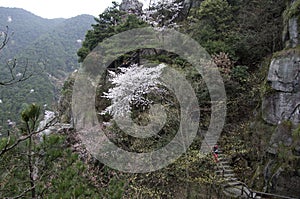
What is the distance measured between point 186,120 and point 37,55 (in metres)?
27.4

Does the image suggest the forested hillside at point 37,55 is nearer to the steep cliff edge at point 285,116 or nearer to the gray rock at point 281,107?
the steep cliff edge at point 285,116

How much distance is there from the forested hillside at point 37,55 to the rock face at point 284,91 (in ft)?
21.1

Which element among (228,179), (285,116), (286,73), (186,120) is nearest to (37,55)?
(186,120)

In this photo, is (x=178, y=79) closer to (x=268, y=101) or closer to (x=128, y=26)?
(x=268, y=101)

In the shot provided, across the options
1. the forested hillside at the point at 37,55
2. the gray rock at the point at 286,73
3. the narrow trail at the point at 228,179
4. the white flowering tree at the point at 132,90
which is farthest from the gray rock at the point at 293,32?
the forested hillside at the point at 37,55

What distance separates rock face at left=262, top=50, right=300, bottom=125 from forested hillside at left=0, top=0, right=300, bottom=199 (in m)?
0.03

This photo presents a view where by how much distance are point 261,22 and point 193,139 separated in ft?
24.7

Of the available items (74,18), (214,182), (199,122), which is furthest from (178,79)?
(74,18)

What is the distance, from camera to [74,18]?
57.2 metres

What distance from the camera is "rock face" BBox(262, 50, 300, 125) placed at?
776cm

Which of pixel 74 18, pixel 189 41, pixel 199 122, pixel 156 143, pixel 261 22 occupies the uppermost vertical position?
pixel 74 18

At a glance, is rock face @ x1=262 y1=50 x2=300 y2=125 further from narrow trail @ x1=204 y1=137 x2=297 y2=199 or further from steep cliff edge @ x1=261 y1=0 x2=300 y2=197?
narrow trail @ x1=204 y1=137 x2=297 y2=199

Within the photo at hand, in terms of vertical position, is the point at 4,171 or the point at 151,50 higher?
the point at 151,50

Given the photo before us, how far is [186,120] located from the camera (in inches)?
350
